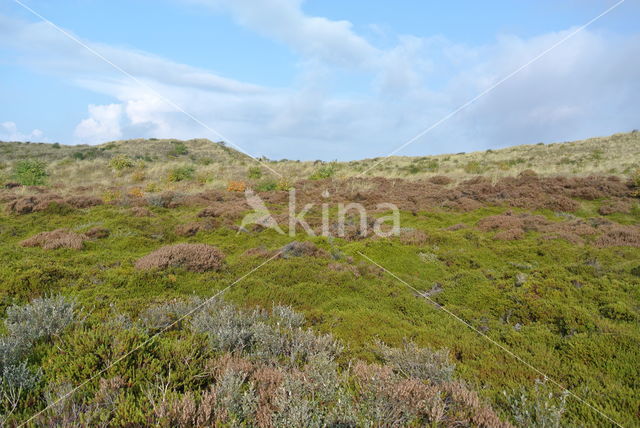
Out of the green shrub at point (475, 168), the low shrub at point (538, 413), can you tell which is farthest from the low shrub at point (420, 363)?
the green shrub at point (475, 168)

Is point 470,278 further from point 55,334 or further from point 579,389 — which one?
point 55,334

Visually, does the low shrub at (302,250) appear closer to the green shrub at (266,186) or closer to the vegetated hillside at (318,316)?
the vegetated hillside at (318,316)

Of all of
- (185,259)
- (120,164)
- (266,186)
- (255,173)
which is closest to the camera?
(185,259)

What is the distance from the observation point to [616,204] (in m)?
18.2

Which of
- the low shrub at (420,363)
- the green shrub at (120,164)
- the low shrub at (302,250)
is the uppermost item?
the green shrub at (120,164)

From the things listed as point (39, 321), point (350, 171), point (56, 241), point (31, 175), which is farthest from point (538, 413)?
point (350, 171)

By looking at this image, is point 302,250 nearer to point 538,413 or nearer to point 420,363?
point 420,363

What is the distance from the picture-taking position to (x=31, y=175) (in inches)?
1099

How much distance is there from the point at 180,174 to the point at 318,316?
93.3 ft

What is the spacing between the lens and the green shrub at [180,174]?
Answer: 31.1 metres

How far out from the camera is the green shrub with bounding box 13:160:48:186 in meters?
26.9

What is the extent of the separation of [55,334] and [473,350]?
6.17 m

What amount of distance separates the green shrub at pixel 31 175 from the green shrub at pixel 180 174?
9.39 m

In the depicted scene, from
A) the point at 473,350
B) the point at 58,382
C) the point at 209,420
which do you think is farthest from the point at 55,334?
the point at 473,350
